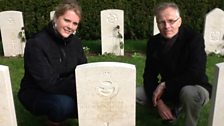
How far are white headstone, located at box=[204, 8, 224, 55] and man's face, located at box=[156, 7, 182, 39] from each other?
3.10 meters

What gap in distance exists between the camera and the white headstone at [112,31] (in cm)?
630

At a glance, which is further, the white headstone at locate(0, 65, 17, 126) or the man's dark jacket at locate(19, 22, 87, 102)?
the man's dark jacket at locate(19, 22, 87, 102)

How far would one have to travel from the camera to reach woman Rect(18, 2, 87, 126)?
3.36 metres

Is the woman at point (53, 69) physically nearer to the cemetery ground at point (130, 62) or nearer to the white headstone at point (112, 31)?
the cemetery ground at point (130, 62)

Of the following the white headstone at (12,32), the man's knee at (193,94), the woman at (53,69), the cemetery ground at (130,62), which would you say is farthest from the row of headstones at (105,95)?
the white headstone at (12,32)

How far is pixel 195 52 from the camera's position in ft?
11.2

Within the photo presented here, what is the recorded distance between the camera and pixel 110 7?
710 centimetres

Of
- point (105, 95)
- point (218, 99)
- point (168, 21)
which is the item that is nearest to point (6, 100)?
point (105, 95)

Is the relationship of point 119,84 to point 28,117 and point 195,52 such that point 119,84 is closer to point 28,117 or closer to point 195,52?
point 195,52

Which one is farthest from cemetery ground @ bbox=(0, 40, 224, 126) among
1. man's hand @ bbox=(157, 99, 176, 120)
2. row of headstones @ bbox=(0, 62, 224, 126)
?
row of headstones @ bbox=(0, 62, 224, 126)

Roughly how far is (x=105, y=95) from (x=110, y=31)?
3.36m

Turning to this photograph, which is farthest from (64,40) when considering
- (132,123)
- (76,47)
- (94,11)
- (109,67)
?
(94,11)

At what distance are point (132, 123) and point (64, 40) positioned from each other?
3.01ft

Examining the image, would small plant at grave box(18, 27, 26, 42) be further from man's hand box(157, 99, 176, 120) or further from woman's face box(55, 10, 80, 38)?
man's hand box(157, 99, 176, 120)
